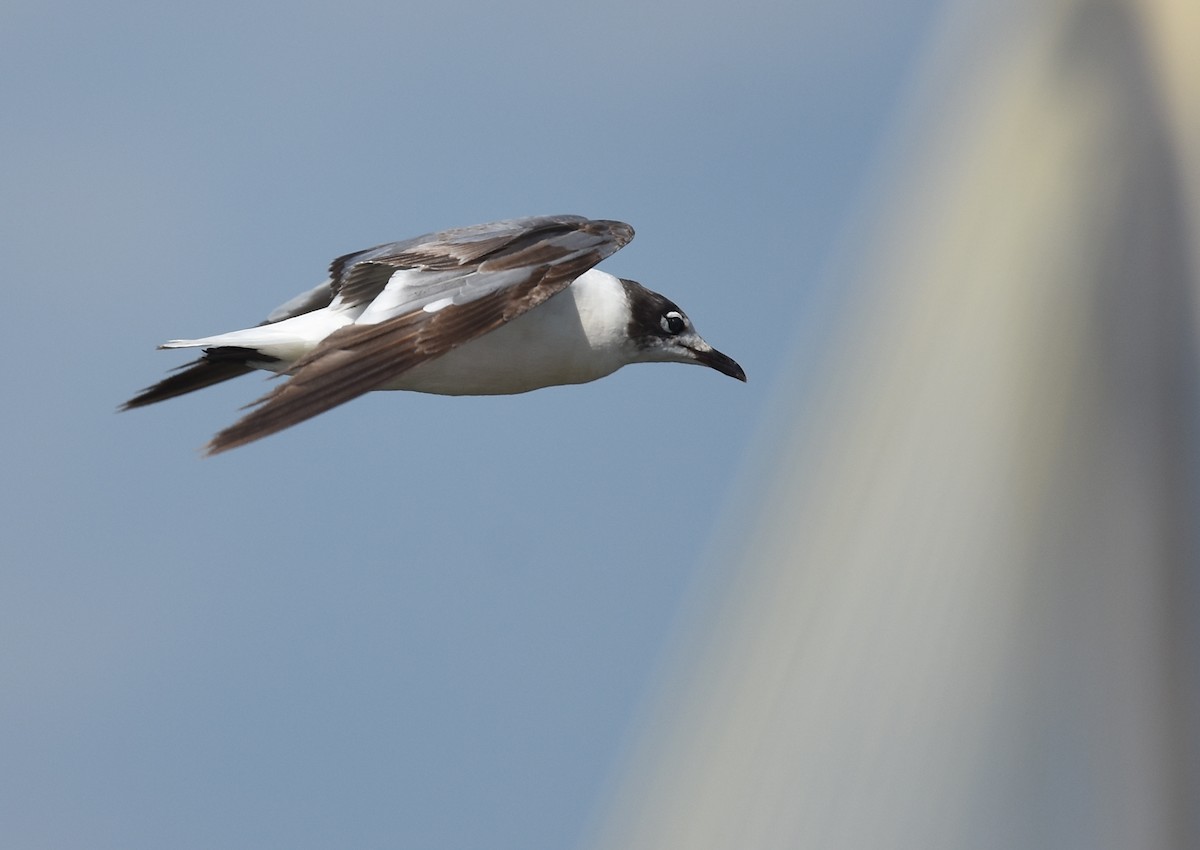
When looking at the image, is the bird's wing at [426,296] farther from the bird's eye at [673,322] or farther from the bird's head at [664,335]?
the bird's eye at [673,322]

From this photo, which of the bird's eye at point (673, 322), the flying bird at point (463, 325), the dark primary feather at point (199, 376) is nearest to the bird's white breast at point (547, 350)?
the flying bird at point (463, 325)

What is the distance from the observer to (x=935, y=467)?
16.4 ft

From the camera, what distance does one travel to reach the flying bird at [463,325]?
5.45 metres

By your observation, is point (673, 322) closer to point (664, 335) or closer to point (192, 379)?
point (664, 335)

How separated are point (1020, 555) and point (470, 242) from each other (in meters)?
2.89

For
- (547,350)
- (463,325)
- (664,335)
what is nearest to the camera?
(463,325)

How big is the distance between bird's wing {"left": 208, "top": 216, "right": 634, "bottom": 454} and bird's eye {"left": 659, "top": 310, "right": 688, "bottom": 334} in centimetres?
71

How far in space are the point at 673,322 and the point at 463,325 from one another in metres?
2.01

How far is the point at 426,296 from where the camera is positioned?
19.2 feet

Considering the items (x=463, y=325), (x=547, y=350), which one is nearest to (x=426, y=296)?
(x=463, y=325)

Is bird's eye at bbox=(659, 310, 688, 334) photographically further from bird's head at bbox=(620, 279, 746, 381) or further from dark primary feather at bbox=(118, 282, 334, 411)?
dark primary feather at bbox=(118, 282, 334, 411)

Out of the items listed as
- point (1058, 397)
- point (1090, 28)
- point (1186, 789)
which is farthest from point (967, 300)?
point (1186, 789)

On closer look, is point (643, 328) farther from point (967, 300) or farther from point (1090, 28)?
point (1090, 28)

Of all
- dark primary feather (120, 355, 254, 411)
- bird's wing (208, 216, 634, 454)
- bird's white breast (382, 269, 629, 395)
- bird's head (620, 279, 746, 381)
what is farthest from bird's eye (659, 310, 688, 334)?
dark primary feather (120, 355, 254, 411)
